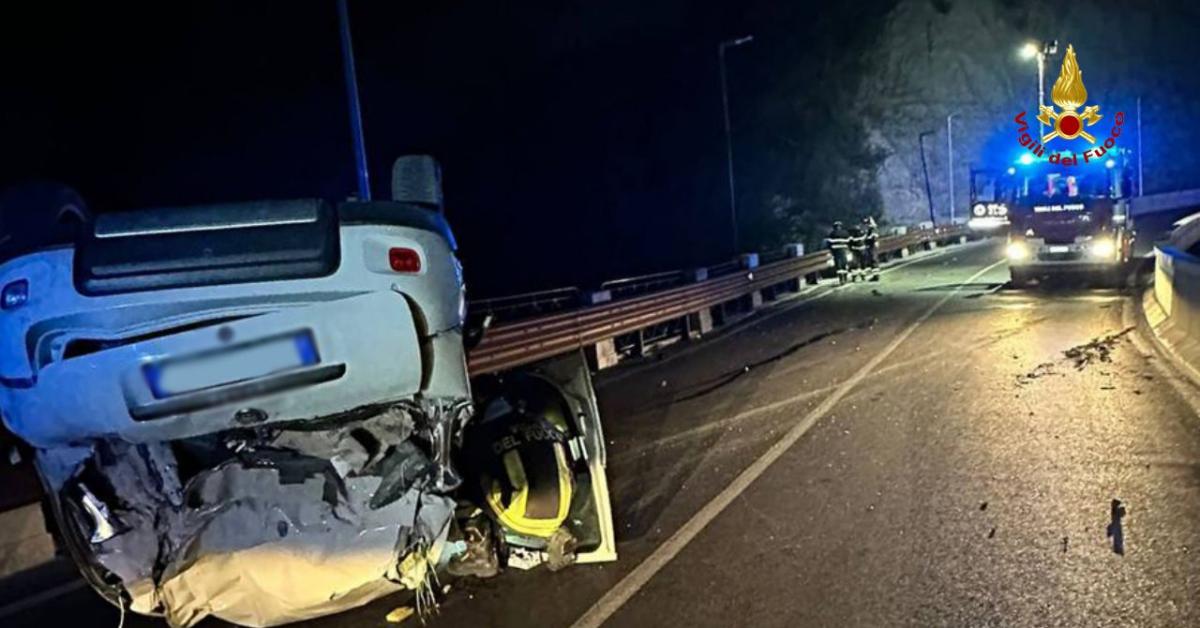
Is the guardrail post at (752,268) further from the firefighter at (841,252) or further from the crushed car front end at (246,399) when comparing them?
the crushed car front end at (246,399)

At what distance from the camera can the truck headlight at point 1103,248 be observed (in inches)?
783

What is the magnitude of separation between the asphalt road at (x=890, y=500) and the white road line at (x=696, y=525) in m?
0.02

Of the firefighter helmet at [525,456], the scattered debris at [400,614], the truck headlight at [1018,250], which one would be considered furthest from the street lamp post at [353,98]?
the truck headlight at [1018,250]

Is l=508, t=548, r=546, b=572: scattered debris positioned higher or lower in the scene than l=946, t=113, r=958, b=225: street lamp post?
lower

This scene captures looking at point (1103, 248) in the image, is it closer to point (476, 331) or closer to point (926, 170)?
point (476, 331)

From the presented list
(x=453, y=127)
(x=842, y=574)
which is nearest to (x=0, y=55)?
(x=453, y=127)

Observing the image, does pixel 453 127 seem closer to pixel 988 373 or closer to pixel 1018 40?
pixel 1018 40

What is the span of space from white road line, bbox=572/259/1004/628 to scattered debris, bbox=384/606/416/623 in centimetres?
89

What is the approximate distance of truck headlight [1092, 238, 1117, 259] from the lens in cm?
1989

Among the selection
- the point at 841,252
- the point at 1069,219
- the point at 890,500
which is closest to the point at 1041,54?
the point at 841,252

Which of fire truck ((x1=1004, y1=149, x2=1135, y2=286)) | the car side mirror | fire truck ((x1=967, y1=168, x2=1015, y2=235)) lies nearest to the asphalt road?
the car side mirror

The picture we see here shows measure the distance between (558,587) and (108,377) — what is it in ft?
7.94

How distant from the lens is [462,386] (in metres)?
4.30

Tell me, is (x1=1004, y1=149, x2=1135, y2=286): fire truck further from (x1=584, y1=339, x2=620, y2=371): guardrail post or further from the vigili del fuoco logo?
the vigili del fuoco logo
